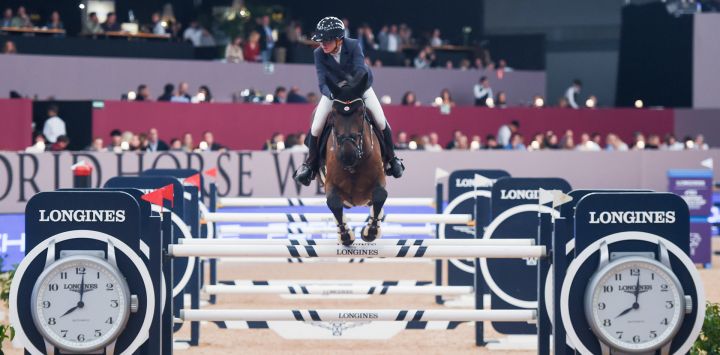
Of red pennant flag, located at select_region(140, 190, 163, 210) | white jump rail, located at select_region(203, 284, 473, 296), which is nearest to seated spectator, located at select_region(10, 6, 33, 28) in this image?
white jump rail, located at select_region(203, 284, 473, 296)

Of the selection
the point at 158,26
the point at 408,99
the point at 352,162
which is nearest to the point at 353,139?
the point at 352,162

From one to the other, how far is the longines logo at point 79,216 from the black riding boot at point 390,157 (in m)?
2.44

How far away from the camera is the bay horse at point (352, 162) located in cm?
641

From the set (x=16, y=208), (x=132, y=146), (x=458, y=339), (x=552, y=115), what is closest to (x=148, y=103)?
(x=132, y=146)

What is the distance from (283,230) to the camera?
10.5 m

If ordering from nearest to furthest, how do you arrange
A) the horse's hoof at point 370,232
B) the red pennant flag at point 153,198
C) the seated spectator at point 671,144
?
the red pennant flag at point 153,198, the horse's hoof at point 370,232, the seated spectator at point 671,144

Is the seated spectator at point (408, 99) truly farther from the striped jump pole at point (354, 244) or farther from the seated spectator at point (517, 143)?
the striped jump pole at point (354, 244)

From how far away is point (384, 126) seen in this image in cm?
717

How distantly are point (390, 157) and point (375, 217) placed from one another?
733 mm

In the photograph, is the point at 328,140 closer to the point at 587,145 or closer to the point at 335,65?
the point at 335,65

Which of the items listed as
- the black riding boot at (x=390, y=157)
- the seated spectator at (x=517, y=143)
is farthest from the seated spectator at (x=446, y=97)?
the black riding boot at (x=390, y=157)

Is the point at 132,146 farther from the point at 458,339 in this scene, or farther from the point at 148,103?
the point at 458,339

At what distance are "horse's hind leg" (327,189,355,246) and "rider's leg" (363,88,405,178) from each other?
24.4 inches

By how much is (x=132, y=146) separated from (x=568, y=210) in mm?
11320
